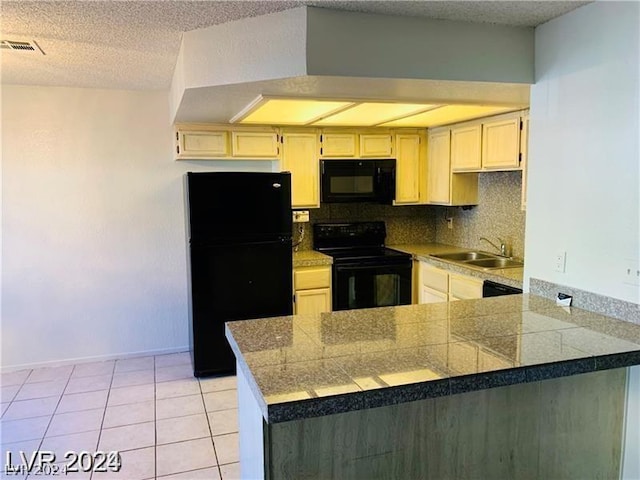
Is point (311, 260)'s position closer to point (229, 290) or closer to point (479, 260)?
point (229, 290)

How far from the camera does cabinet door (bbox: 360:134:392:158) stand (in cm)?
435

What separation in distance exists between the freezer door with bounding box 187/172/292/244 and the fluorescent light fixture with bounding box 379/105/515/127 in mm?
1083

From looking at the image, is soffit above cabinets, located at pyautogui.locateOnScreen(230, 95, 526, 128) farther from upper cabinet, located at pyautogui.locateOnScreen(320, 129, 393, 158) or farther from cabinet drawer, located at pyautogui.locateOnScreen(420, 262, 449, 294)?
cabinet drawer, located at pyautogui.locateOnScreen(420, 262, 449, 294)

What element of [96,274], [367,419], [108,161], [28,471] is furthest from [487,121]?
[28,471]

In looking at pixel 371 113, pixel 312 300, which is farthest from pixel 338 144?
pixel 312 300

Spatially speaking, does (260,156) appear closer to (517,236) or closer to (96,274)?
(96,274)

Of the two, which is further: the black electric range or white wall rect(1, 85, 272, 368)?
the black electric range

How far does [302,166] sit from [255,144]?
45 centimetres

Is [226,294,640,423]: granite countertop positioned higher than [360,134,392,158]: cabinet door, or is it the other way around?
[360,134,392,158]: cabinet door

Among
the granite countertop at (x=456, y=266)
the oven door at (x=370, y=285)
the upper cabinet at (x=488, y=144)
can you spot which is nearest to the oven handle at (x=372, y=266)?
the oven door at (x=370, y=285)

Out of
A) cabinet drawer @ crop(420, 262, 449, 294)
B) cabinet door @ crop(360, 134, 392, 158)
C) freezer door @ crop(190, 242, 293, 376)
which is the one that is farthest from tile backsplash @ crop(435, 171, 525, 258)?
freezer door @ crop(190, 242, 293, 376)

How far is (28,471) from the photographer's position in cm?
263

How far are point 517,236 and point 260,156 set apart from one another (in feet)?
7.35

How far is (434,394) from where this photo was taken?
1511 mm
